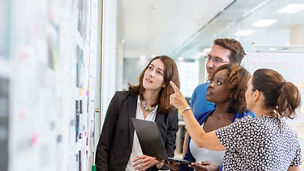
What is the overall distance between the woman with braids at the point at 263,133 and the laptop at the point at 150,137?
192 millimetres

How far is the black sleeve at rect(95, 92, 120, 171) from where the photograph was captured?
5.16ft

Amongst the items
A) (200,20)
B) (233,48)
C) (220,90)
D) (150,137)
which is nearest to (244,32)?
(200,20)

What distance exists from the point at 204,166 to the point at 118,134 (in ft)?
1.57


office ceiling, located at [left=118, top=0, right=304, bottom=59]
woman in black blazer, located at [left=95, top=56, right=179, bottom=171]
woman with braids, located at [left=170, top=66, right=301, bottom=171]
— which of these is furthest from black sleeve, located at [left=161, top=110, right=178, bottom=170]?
office ceiling, located at [left=118, top=0, right=304, bottom=59]

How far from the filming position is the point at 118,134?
1598 mm

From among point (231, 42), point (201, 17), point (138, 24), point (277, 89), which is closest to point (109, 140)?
point (277, 89)

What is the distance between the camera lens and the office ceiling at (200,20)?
518 centimetres

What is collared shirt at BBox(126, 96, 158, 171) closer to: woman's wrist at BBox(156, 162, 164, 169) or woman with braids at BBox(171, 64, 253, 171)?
woman's wrist at BBox(156, 162, 164, 169)

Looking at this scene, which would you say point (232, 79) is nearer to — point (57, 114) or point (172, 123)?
point (172, 123)

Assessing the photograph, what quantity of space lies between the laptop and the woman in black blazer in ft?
0.21

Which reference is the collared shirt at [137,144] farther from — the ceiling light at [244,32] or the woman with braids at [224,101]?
the ceiling light at [244,32]

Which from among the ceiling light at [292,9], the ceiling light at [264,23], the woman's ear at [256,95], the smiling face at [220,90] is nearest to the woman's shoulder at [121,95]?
the smiling face at [220,90]

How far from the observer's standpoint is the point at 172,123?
1.71 metres

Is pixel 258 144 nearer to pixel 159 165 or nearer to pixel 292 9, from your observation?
pixel 159 165
